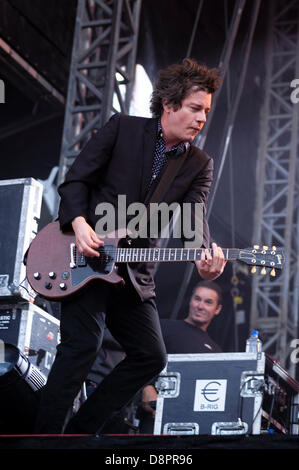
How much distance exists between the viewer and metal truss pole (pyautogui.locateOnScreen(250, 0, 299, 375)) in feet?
30.3

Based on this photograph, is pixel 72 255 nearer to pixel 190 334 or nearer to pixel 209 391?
pixel 209 391

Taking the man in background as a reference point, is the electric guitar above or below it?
above

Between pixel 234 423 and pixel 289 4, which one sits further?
pixel 289 4

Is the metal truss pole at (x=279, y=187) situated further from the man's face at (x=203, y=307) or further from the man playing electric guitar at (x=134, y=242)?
the man playing electric guitar at (x=134, y=242)

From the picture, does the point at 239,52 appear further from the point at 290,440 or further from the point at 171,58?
the point at 290,440

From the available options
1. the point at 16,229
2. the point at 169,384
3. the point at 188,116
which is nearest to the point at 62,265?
the point at 188,116

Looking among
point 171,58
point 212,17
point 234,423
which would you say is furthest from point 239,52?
point 234,423

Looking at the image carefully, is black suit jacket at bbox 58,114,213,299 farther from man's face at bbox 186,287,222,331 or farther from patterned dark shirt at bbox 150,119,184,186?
man's face at bbox 186,287,222,331

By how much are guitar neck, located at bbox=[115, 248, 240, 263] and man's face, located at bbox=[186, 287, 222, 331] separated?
280 centimetres

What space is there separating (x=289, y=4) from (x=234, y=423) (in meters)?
7.35

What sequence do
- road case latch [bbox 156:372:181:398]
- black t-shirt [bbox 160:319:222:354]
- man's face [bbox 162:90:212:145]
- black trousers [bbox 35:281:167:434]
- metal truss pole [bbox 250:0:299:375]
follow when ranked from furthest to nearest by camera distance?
metal truss pole [bbox 250:0:299:375] → black t-shirt [bbox 160:319:222:354] → road case latch [bbox 156:372:181:398] → man's face [bbox 162:90:212:145] → black trousers [bbox 35:281:167:434]

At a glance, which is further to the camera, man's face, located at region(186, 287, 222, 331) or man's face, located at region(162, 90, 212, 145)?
man's face, located at region(186, 287, 222, 331)

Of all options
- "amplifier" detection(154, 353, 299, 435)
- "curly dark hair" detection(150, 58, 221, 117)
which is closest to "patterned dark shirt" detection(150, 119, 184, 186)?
"curly dark hair" detection(150, 58, 221, 117)

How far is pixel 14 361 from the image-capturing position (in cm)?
376
